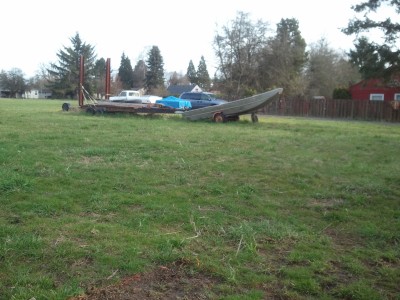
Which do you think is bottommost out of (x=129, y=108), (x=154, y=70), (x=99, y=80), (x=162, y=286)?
(x=162, y=286)

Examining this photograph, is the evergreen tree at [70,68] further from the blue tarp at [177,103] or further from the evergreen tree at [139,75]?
the blue tarp at [177,103]

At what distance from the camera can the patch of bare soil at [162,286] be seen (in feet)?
11.6

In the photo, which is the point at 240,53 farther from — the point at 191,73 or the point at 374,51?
the point at 191,73

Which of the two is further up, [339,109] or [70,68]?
[70,68]

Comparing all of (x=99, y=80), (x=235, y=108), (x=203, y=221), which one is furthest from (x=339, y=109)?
(x=99, y=80)

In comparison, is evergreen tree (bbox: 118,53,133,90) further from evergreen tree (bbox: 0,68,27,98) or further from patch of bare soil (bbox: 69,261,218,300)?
patch of bare soil (bbox: 69,261,218,300)

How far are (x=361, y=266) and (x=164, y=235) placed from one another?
2114mm

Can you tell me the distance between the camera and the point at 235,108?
21516mm

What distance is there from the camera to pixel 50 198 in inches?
239

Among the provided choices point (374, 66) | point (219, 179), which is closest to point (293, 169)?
point (219, 179)

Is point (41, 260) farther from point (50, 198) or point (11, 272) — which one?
point (50, 198)

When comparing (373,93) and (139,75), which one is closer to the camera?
(373,93)

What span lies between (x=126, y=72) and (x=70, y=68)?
19.4 meters

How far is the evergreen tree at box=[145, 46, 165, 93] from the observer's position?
85.4m
